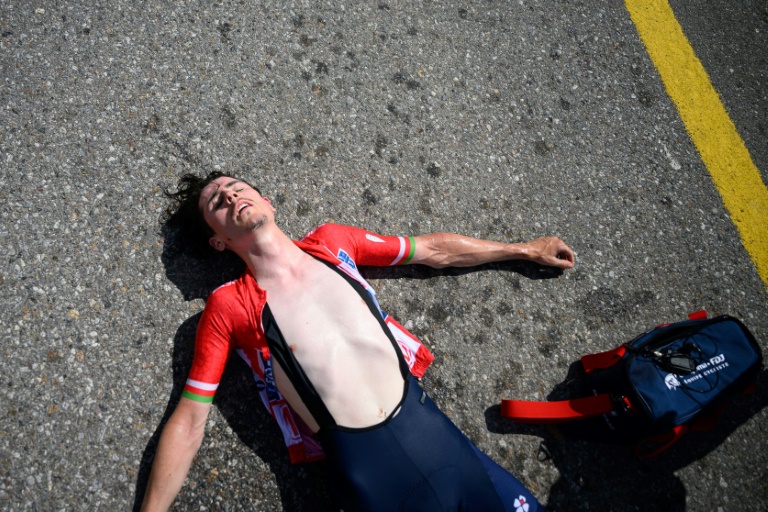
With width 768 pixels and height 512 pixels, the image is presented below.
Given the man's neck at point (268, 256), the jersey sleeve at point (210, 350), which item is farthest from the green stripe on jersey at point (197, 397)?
the man's neck at point (268, 256)

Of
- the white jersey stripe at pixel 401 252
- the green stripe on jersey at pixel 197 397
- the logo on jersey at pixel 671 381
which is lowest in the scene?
the green stripe on jersey at pixel 197 397

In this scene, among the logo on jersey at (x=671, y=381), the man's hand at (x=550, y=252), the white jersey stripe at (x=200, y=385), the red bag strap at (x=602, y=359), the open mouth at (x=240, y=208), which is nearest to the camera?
the white jersey stripe at (x=200, y=385)

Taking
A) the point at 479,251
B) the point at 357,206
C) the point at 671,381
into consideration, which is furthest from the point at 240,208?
the point at 671,381

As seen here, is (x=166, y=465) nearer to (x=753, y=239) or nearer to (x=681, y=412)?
(x=681, y=412)

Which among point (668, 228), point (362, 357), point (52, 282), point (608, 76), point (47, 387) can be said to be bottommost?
point (47, 387)

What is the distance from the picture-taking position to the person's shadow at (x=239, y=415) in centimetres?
283

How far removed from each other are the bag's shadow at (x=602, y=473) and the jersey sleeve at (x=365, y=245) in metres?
1.13

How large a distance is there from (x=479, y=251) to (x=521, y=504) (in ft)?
4.90

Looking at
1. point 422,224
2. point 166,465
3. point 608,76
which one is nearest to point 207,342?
point 166,465

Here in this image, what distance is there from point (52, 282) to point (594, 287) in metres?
3.46

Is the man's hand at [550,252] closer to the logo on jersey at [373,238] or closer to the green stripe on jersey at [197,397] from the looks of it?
the logo on jersey at [373,238]

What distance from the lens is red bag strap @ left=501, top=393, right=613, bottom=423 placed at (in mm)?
3027

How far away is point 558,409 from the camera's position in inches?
121

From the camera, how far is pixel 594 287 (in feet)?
11.8
